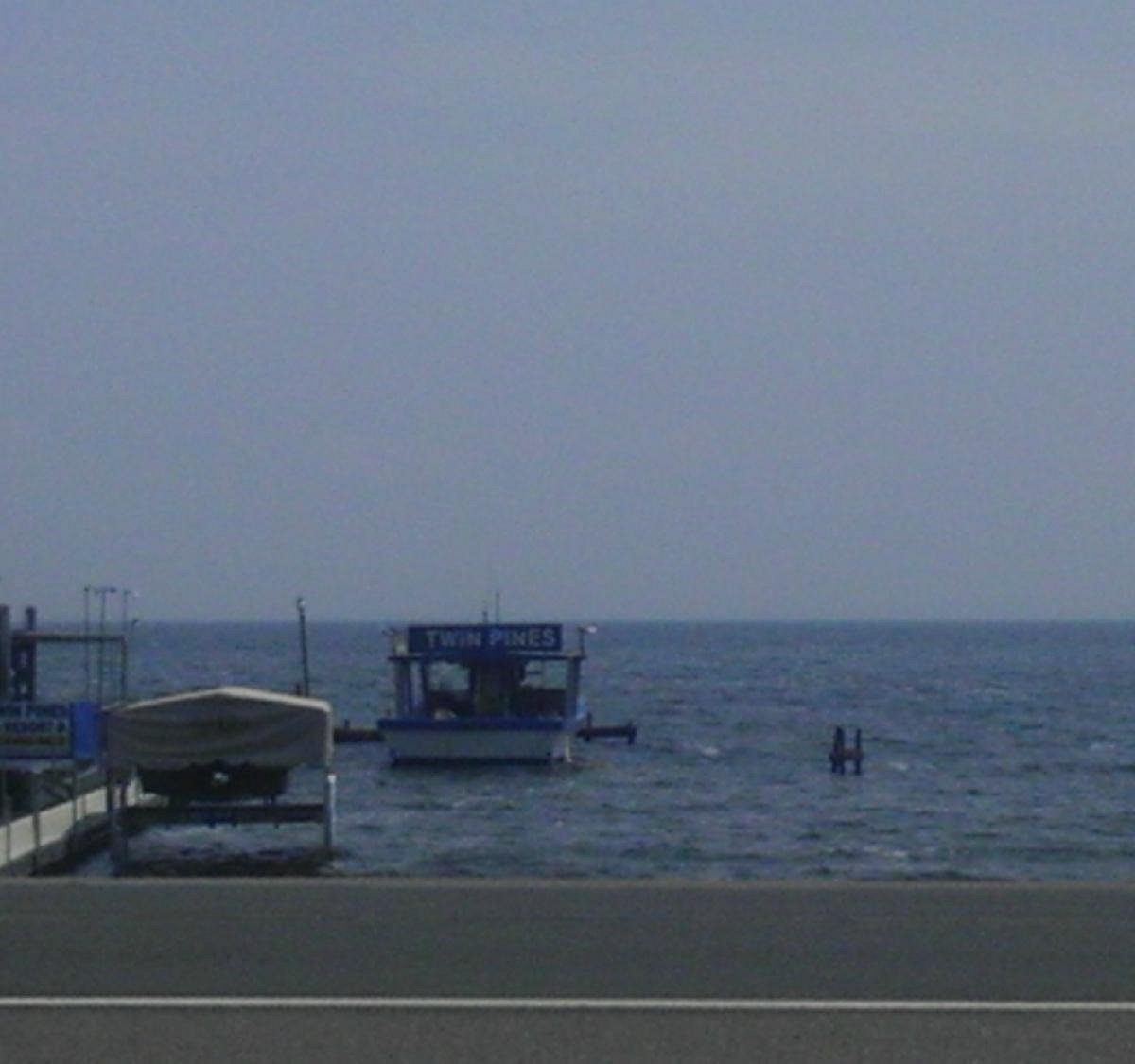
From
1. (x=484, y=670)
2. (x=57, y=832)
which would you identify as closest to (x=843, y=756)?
(x=484, y=670)

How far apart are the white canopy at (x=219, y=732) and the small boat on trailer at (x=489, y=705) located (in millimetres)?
26322

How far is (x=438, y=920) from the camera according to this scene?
580 inches

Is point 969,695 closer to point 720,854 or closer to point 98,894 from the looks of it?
point 720,854

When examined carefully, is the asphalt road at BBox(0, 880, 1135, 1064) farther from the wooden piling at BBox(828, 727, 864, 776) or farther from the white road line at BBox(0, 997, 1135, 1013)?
the wooden piling at BBox(828, 727, 864, 776)

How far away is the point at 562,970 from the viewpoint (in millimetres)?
12906

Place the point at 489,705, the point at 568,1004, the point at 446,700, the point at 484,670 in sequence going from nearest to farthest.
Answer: the point at 568,1004, the point at 484,670, the point at 489,705, the point at 446,700

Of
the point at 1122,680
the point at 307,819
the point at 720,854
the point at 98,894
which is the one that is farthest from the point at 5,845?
the point at 1122,680

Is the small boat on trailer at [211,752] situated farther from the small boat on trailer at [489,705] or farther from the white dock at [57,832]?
the small boat on trailer at [489,705]

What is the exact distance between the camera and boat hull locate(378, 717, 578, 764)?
212 feet

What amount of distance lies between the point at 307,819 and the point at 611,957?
25.0 metres

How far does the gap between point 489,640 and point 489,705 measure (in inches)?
99.0

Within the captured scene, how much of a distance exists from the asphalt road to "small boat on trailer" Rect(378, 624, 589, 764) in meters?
47.7

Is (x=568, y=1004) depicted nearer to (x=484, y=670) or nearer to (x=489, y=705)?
(x=484, y=670)

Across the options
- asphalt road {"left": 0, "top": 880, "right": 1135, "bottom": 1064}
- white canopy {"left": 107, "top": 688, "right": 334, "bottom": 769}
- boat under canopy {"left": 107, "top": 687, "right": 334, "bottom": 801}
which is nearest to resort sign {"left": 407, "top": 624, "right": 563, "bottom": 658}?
boat under canopy {"left": 107, "top": 687, "right": 334, "bottom": 801}
